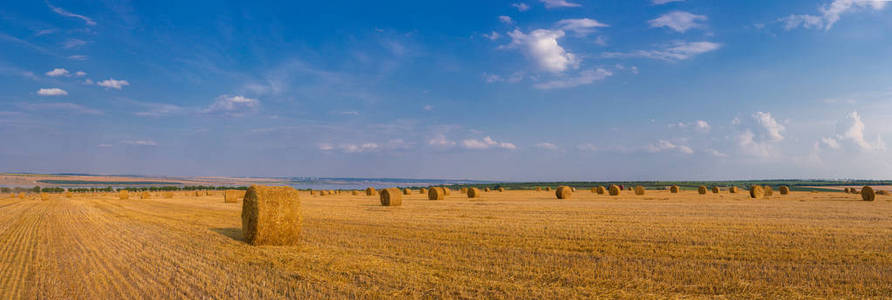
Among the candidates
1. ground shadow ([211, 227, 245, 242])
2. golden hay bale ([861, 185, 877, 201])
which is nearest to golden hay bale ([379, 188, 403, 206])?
ground shadow ([211, 227, 245, 242])

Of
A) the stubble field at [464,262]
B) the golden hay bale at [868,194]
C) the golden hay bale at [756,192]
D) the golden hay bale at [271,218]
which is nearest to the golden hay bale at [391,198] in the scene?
the stubble field at [464,262]

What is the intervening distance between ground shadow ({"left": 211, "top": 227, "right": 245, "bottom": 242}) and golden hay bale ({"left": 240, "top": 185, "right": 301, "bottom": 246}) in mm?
605

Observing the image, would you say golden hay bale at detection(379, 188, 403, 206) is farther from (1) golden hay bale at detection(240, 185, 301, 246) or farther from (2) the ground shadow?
(1) golden hay bale at detection(240, 185, 301, 246)

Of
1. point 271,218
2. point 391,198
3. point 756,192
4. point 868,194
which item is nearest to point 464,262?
point 271,218

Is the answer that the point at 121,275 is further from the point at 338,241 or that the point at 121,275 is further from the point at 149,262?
the point at 338,241

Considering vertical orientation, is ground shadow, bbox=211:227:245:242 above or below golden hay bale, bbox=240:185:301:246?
below

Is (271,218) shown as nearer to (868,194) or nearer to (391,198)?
(391,198)

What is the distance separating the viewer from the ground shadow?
1355 centimetres

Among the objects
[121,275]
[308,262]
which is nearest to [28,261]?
[121,275]

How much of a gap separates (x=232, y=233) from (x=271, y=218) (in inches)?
118

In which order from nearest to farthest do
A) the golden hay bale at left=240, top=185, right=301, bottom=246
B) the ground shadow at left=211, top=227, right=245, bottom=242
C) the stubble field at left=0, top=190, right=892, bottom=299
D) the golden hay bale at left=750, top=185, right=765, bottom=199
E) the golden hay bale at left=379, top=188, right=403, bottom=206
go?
the stubble field at left=0, top=190, right=892, bottom=299 → the golden hay bale at left=240, top=185, right=301, bottom=246 → the ground shadow at left=211, top=227, right=245, bottom=242 → the golden hay bale at left=379, top=188, right=403, bottom=206 → the golden hay bale at left=750, top=185, right=765, bottom=199

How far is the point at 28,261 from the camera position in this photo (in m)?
9.69

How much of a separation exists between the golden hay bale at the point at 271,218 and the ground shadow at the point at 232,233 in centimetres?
60

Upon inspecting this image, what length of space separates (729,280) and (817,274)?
5.33ft
